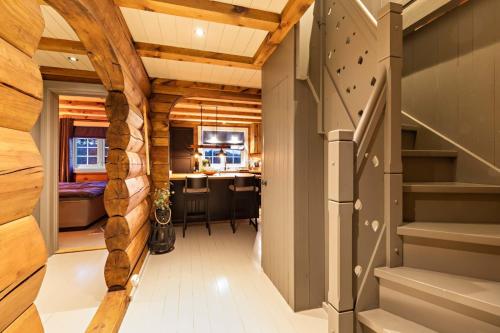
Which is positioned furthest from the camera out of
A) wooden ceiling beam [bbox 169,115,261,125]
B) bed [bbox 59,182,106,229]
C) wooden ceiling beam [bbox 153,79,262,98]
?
wooden ceiling beam [bbox 169,115,261,125]

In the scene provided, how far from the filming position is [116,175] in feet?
7.44

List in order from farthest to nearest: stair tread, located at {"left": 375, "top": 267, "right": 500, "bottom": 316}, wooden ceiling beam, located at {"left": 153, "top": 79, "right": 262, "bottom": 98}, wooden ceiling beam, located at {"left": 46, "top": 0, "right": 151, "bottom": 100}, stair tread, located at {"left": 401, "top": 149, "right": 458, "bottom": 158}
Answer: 1. wooden ceiling beam, located at {"left": 153, "top": 79, "right": 262, "bottom": 98}
2. stair tread, located at {"left": 401, "top": 149, "right": 458, "bottom": 158}
3. wooden ceiling beam, located at {"left": 46, "top": 0, "right": 151, "bottom": 100}
4. stair tread, located at {"left": 375, "top": 267, "right": 500, "bottom": 316}

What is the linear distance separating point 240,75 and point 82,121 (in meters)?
6.12

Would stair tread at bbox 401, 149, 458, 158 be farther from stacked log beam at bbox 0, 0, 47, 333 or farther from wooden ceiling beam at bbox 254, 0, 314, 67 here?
stacked log beam at bbox 0, 0, 47, 333

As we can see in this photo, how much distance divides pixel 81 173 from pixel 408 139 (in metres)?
8.40

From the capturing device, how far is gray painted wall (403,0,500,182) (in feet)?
5.54

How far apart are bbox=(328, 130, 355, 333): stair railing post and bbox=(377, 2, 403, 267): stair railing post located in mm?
254

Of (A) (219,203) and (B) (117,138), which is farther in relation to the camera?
(A) (219,203)

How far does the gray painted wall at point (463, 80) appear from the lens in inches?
66.5

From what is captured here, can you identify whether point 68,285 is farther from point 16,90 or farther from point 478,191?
point 478,191

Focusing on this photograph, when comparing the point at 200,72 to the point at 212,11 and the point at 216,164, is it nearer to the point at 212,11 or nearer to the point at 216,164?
the point at 212,11

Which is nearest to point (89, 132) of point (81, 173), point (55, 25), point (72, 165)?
point (72, 165)

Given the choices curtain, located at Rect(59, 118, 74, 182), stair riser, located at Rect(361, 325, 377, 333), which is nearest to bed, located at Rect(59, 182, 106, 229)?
curtain, located at Rect(59, 118, 74, 182)

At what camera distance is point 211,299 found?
2.29m
